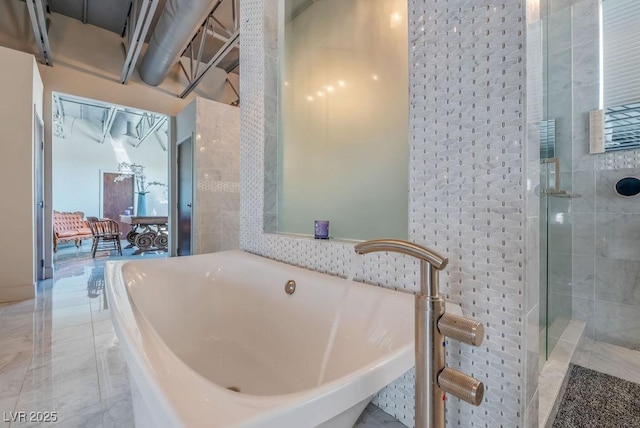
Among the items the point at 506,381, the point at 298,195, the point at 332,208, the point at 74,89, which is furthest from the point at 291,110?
the point at 74,89

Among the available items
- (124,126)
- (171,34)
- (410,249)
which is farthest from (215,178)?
(124,126)

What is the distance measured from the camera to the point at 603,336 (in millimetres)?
1804

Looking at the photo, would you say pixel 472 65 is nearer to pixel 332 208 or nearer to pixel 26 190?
pixel 332 208

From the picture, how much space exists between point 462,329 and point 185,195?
14.5 ft

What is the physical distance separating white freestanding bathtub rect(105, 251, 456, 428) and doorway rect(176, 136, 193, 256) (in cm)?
269

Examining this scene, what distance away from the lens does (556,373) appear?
1.28 meters

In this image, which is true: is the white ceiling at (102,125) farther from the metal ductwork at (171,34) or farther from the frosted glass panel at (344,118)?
the frosted glass panel at (344,118)

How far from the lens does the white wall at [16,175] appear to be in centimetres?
259

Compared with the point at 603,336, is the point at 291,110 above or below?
above

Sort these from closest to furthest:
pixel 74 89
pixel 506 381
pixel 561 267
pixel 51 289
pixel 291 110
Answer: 1. pixel 506 381
2. pixel 561 267
3. pixel 291 110
4. pixel 51 289
5. pixel 74 89

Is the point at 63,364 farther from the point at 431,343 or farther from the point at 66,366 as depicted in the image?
the point at 431,343

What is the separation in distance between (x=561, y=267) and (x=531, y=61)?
59.4 inches

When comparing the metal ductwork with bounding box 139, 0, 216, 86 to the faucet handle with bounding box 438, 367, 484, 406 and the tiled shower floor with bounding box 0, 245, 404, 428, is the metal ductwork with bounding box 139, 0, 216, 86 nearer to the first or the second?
the tiled shower floor with bounding box 0, 245, 404, 428

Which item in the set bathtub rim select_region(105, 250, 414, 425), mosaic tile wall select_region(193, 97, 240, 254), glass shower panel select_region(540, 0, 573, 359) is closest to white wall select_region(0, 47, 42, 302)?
mosaic tile wall select_region(193, 97, 240, 254)
